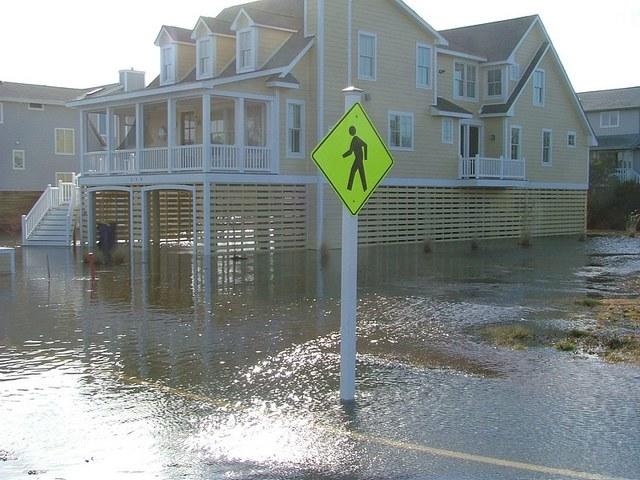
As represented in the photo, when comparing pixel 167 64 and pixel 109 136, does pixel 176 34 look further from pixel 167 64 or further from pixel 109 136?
pixel 109 136

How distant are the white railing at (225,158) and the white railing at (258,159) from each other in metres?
0.48

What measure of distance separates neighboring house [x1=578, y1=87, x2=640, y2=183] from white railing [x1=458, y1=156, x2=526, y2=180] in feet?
64.9

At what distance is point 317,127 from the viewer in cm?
2766

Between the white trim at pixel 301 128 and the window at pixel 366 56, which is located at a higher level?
the window at pixel 366 56

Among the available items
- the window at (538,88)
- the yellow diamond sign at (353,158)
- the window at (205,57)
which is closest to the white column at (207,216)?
the window at (205,57)

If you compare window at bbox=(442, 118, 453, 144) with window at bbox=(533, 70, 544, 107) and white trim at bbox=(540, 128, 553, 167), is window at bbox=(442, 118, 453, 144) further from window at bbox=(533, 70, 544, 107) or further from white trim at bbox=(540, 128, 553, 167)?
white trim at bbox=(540, 128, 553, 167)

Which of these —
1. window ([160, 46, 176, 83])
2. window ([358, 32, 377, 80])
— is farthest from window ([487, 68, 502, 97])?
window ([160, 46, 176, 83])

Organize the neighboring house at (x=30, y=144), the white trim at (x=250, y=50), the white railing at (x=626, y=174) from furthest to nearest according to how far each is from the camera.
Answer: the white railing at (x=626, y=174) → the neighboring house at (x=30, y=144) → the white trim at (x=250, y=50)

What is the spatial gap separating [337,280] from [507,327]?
23.9ft

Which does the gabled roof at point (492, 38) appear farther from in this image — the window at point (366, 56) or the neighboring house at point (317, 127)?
the window at point (366, 56)

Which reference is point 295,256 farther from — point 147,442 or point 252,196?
point 147,442

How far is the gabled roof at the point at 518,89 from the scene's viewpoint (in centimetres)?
3525

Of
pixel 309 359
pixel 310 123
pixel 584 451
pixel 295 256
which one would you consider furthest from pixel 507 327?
pixel 310 123

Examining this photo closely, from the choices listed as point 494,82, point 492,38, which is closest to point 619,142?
point 492,38
